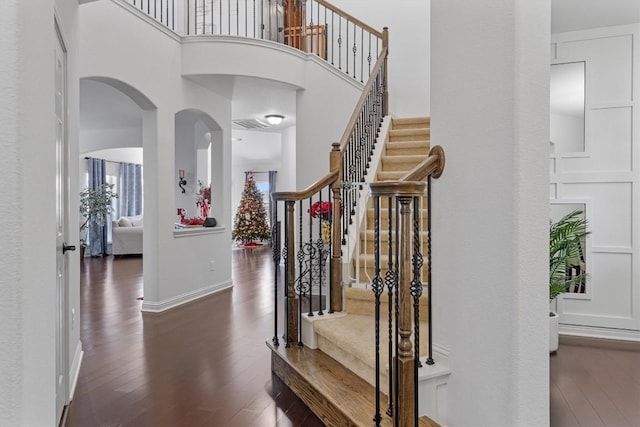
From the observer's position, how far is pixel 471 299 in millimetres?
1838

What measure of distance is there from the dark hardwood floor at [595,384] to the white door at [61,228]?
2.65 metres

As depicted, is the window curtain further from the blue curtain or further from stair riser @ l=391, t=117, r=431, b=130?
stair riser @ l=391, t=117, r=431, b=130

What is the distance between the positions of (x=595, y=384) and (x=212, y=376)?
2483 mm

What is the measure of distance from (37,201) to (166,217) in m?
3.78

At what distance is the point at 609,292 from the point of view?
3.87 metres

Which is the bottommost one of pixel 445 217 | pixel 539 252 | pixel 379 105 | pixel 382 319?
pixel 382 319

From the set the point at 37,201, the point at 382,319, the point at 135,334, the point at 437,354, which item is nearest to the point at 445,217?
the point at 437,354

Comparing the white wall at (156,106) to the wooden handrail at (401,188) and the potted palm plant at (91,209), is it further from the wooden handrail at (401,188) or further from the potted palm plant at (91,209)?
the potted palm plant at (91,209)

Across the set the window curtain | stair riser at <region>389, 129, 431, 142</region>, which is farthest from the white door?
the window curtain

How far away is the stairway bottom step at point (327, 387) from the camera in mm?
2039

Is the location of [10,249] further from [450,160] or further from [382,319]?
[382,319]

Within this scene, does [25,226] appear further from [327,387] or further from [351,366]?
[351,366]

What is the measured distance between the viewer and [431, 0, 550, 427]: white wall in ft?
5.35

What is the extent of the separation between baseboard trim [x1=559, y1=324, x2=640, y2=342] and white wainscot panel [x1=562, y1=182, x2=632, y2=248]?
0.74 meters
